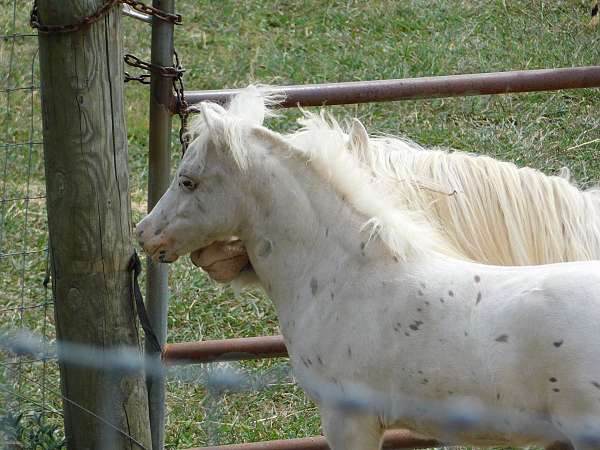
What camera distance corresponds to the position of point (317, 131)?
315 centimetres

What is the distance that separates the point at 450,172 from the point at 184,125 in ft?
2.96

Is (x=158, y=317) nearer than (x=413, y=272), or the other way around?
(x=413, y=272)

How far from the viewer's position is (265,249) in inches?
126

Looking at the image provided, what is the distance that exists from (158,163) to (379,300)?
94 cm

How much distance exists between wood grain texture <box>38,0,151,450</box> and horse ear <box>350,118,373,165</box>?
2.36 ft

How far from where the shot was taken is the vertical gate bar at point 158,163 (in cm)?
330

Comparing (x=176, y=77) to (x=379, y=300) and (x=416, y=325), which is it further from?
(x=416, y=325)

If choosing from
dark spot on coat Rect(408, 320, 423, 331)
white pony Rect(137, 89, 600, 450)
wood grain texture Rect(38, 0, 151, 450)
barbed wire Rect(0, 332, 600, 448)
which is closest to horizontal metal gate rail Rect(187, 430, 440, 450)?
barbed wire Rect(0, 332, 600, 448)

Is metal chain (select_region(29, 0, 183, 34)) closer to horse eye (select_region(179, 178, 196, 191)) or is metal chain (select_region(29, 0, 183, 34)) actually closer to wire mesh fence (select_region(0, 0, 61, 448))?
wire mesh fence (select_region(0, 0, 61, 448))

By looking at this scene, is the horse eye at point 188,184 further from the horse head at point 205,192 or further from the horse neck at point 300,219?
the horse neck at point 300,219

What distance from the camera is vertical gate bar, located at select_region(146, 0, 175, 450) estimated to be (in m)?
3.30

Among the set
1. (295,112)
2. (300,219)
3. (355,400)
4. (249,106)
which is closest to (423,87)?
(249,106)

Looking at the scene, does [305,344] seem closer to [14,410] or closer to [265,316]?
[14,410]

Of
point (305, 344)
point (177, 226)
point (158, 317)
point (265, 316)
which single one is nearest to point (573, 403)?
point (305, 344)
